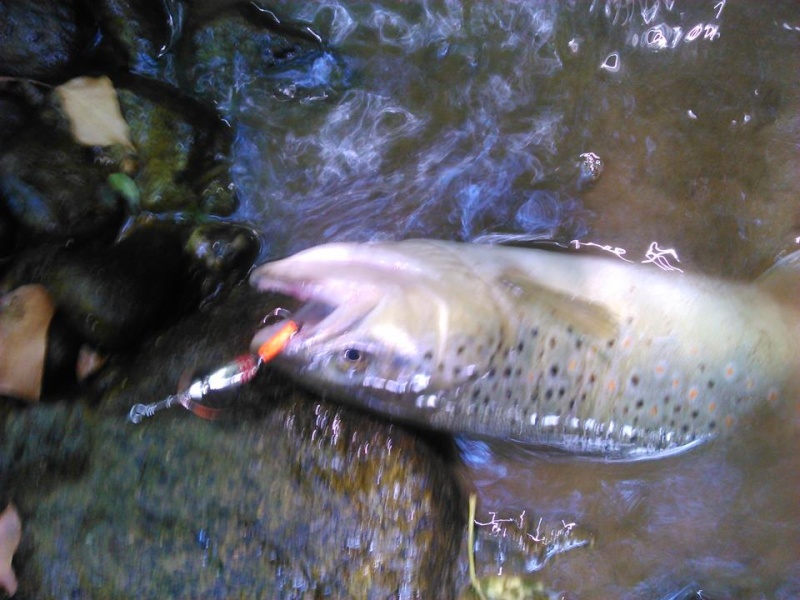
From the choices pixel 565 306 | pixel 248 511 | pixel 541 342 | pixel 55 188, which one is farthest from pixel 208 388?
pixel 565 306

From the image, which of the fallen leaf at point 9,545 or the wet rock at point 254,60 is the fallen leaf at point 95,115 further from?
the fallen leaf at point 9,545

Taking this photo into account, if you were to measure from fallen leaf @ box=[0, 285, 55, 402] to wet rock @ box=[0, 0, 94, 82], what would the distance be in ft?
3.56

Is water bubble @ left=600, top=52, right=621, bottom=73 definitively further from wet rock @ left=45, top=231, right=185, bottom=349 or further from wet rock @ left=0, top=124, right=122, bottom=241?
wet rock @ left=0, top=124, right=122, bottom=241

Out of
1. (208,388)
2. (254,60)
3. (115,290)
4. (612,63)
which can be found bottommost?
(208,388)

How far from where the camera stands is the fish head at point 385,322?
1.93 m

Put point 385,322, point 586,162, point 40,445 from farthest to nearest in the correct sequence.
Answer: point 586,162
point 40,445
point 385,322

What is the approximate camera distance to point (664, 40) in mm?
2455

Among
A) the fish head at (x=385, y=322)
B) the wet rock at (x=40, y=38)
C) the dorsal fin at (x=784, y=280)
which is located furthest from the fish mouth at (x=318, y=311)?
the dorsal fin at (x=784, y=280)

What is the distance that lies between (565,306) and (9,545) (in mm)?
2268

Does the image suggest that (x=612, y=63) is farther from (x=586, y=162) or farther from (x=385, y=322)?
(x=385, y=322)

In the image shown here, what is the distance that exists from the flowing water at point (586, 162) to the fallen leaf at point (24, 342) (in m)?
0.93

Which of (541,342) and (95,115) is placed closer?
(541,342)

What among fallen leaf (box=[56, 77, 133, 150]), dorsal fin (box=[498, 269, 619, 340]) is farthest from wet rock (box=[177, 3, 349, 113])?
dorsal fin (box=[498, 269, 619, 340])

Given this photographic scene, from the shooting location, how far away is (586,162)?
248 cm
